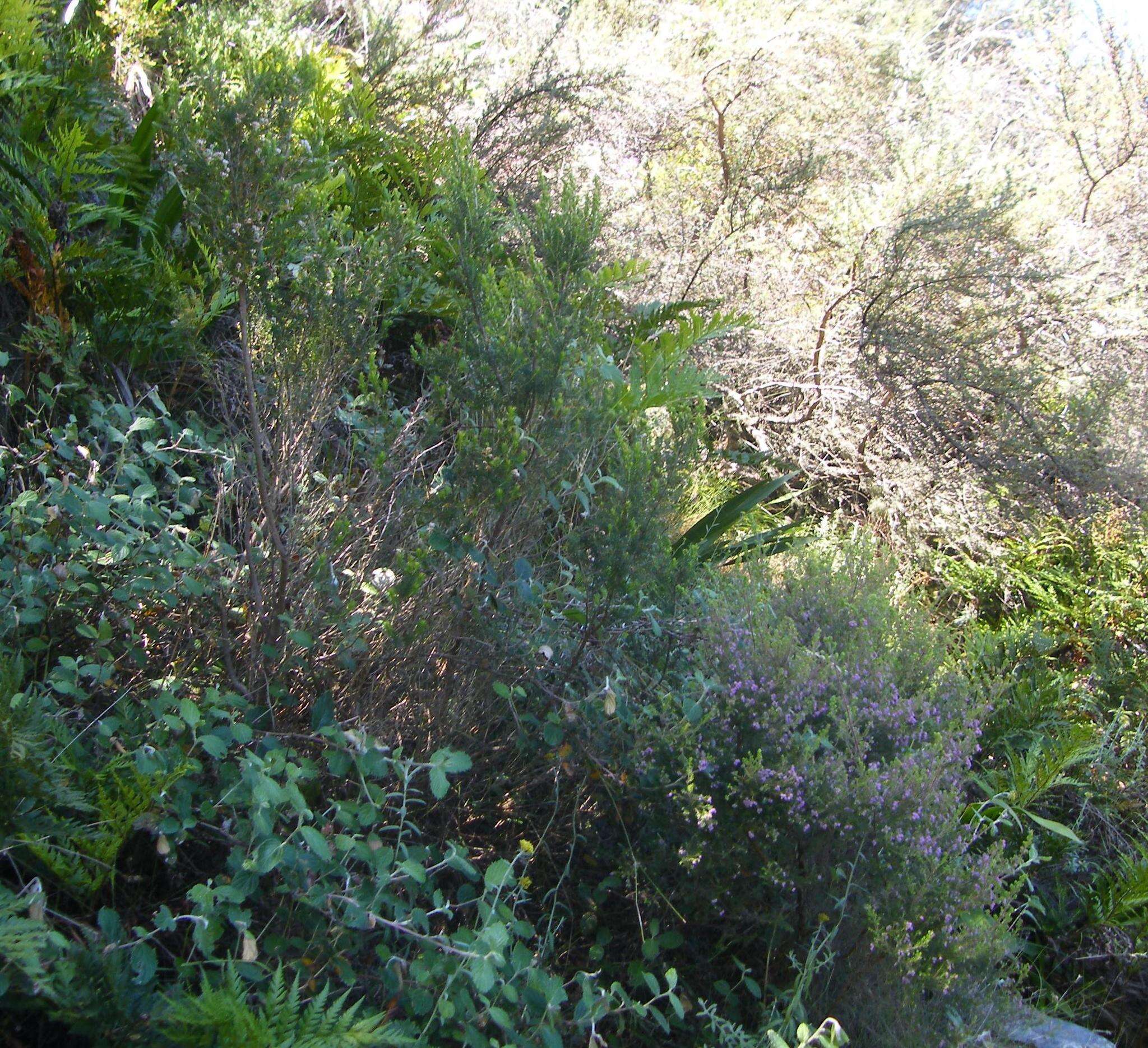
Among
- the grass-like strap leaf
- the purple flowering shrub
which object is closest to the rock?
the purple flowering shrub

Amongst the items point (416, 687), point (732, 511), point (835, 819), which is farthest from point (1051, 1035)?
point (732, 511)

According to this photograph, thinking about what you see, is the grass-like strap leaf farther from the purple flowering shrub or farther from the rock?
the rock

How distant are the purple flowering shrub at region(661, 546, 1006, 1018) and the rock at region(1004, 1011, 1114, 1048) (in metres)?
0.24

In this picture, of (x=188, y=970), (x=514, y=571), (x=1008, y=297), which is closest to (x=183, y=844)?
(x=188, y=970)

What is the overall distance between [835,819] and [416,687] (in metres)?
0.92

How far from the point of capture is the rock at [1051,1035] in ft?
6.55

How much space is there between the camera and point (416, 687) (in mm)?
2107

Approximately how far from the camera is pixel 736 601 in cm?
242

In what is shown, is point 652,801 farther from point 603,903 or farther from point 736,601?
point 736,601

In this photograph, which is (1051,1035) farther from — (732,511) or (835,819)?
(732,511)

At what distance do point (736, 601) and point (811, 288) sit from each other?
10.8ft

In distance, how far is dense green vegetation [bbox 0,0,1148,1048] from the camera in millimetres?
1561

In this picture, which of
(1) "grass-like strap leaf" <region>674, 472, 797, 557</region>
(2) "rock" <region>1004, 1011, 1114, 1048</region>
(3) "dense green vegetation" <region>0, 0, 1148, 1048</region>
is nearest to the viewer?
(3) "dense green vegetation" <region>0, 0, 1148, 1048</region>

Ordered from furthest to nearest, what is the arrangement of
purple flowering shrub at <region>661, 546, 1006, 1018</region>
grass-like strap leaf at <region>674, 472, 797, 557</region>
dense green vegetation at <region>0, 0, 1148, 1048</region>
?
1. grass-like strap leaf at <region>674, 472, 797, 557</region>
2. purple flowering shrub at <region>661, 546, 1006, 1018</region>
3. dense green vegetation at <region>0, 0, 1148, 1048</region>
